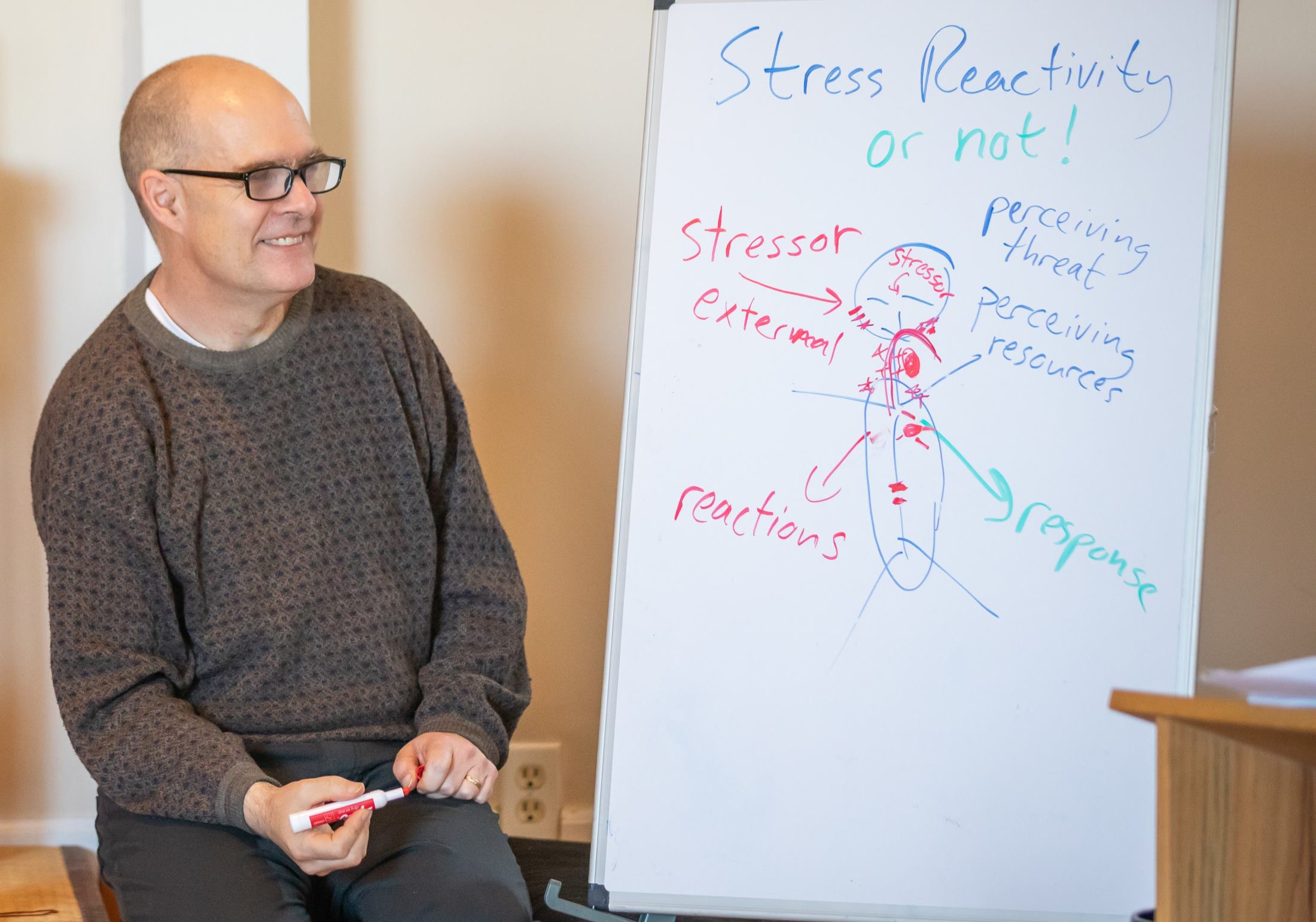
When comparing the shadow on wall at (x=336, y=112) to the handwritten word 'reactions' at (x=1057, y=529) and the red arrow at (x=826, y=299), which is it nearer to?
the red arrow at (x=826, y=299)

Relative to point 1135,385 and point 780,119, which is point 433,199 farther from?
point 1135,385

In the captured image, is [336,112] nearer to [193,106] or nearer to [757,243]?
[193,106]

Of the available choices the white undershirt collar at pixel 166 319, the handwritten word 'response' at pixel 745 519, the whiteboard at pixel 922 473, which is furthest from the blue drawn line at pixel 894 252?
→ the white undershirt collar at pixel 166 319

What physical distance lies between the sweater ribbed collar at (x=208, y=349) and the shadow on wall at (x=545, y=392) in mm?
672

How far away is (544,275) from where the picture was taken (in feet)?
7.03

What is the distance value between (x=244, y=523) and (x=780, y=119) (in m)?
0.78

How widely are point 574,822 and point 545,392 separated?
78 cm

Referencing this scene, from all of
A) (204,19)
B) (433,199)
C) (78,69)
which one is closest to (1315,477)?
(433,199)

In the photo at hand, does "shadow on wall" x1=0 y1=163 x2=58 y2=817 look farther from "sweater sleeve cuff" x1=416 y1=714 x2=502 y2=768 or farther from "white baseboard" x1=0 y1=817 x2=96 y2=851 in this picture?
"sweater sleeve cuff" x1=416 y1=714 x2=502 y2=768

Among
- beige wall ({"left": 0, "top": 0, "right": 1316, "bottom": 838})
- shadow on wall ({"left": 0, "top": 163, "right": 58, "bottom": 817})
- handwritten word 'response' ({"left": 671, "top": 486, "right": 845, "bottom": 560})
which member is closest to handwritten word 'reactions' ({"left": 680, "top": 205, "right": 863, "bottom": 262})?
handwritten word 'response' ({"left": 671, "top": 486, "right": 845, "bottom": 560})

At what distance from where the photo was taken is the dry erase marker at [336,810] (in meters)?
1.17

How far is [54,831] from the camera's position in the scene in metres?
2.02

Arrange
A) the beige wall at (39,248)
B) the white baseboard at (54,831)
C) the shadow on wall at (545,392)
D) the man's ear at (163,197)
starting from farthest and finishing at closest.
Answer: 1. the shadow on wall at (545,392)
2. the white baseboard at (54,831)
3. the beige wall at (39,248)
4. the man's ear at (163,197)

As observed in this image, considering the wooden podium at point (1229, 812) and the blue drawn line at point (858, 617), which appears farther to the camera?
the blue drawn line at point (858, 617)
